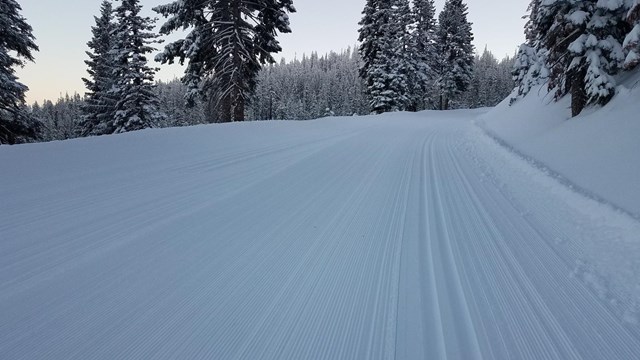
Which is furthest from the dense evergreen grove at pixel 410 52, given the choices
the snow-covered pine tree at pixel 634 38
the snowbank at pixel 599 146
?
the snow-covered pine tree at pixel 634 38

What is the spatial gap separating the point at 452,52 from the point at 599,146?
139 ft

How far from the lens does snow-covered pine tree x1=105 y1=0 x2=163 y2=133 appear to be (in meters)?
22.9

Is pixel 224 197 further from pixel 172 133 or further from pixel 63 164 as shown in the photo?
pixel 172 133

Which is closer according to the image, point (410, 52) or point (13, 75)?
point (13, 75)

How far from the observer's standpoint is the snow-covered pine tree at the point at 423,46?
39.2 m

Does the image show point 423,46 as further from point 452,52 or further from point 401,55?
point 401,55

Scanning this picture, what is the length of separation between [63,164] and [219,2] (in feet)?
42.2

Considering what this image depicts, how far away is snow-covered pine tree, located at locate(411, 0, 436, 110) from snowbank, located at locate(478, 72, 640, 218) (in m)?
29.1

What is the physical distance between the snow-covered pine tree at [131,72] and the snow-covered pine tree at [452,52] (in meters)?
34.1

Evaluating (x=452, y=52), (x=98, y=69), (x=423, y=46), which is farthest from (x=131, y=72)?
(x=452, y=52)

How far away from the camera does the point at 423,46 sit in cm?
4309

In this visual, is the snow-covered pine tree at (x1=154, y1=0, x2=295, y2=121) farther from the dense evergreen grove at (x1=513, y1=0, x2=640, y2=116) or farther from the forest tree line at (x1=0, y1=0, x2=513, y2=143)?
the dense evergreen grove at (x1=513, y1=0, x2=640, y2=116)

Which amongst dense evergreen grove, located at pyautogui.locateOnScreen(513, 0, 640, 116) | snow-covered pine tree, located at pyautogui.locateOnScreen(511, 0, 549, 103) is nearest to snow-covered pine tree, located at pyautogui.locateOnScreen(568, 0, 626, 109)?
dense evergreen grove, located at pyautogui.locateOnScreen(513, 0, 640, 116)

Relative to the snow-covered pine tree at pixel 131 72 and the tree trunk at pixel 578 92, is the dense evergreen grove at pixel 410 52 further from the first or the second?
the tree trunk at pixel 578 92
